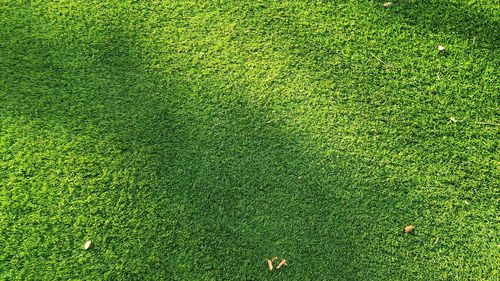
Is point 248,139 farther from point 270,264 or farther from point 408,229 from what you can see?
point 408,229

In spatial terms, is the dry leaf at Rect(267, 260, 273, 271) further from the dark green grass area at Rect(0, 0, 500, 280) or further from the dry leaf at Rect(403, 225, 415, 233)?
the dry leaf at Rect(403, 225, 415, 233)

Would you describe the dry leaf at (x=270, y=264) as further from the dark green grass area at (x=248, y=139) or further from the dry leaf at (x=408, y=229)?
the dry leaf at (x=408, y=229)

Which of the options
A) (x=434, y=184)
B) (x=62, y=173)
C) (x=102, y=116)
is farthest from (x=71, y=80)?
(x=434, y=184)

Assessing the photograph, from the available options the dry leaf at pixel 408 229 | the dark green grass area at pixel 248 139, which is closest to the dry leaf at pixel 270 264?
the dark green grass area at pixel 248 139

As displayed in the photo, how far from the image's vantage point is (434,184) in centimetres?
225

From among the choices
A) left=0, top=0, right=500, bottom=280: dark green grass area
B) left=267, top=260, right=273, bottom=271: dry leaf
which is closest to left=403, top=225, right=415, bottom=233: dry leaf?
left=0, top=0, right=500, bottom=280: dark green grass area

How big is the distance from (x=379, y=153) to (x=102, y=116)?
1635 millimetres

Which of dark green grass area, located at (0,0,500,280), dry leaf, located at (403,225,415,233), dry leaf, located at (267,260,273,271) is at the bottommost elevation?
dry leaf, located at (403,225,415,233)

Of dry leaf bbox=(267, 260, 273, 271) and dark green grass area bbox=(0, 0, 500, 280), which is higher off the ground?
dark green grass area bbox=(0, 0, 500, 280)

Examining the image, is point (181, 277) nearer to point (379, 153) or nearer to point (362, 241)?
point (362, 241)

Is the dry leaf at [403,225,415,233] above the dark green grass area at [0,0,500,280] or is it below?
below

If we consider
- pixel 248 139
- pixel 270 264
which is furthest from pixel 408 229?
pixel 248 139

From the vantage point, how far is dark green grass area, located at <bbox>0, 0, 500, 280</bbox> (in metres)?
2.12

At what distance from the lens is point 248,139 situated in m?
2.27
